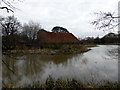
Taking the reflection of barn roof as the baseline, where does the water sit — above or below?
below

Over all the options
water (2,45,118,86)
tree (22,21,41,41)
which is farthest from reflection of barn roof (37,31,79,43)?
water (2,45,118,86)

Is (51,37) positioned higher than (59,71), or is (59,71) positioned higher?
(51,37)

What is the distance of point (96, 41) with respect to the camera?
5031 cm

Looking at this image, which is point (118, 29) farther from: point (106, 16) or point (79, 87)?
point (79, 87)

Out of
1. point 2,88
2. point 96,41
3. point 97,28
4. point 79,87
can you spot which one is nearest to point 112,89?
point 79,87

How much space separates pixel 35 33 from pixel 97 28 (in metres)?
24.7

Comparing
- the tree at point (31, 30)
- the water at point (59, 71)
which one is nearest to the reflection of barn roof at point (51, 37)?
the tree at point (31, 30)

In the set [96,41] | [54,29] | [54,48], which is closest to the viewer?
[54,48]

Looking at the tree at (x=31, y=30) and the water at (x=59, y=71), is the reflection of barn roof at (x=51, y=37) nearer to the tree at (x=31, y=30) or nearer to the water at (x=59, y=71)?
the tree at (x=31, y=30)

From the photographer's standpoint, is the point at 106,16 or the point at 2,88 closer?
the point at 106,16

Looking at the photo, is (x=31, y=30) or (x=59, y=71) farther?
(x=31, y=30)

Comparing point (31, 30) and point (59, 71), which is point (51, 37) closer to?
point (31, 30)

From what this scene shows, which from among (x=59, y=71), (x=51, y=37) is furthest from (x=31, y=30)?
(x=59, y=71)

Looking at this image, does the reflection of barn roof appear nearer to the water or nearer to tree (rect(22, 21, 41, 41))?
tree (rect(22, 21, 41, 41))
